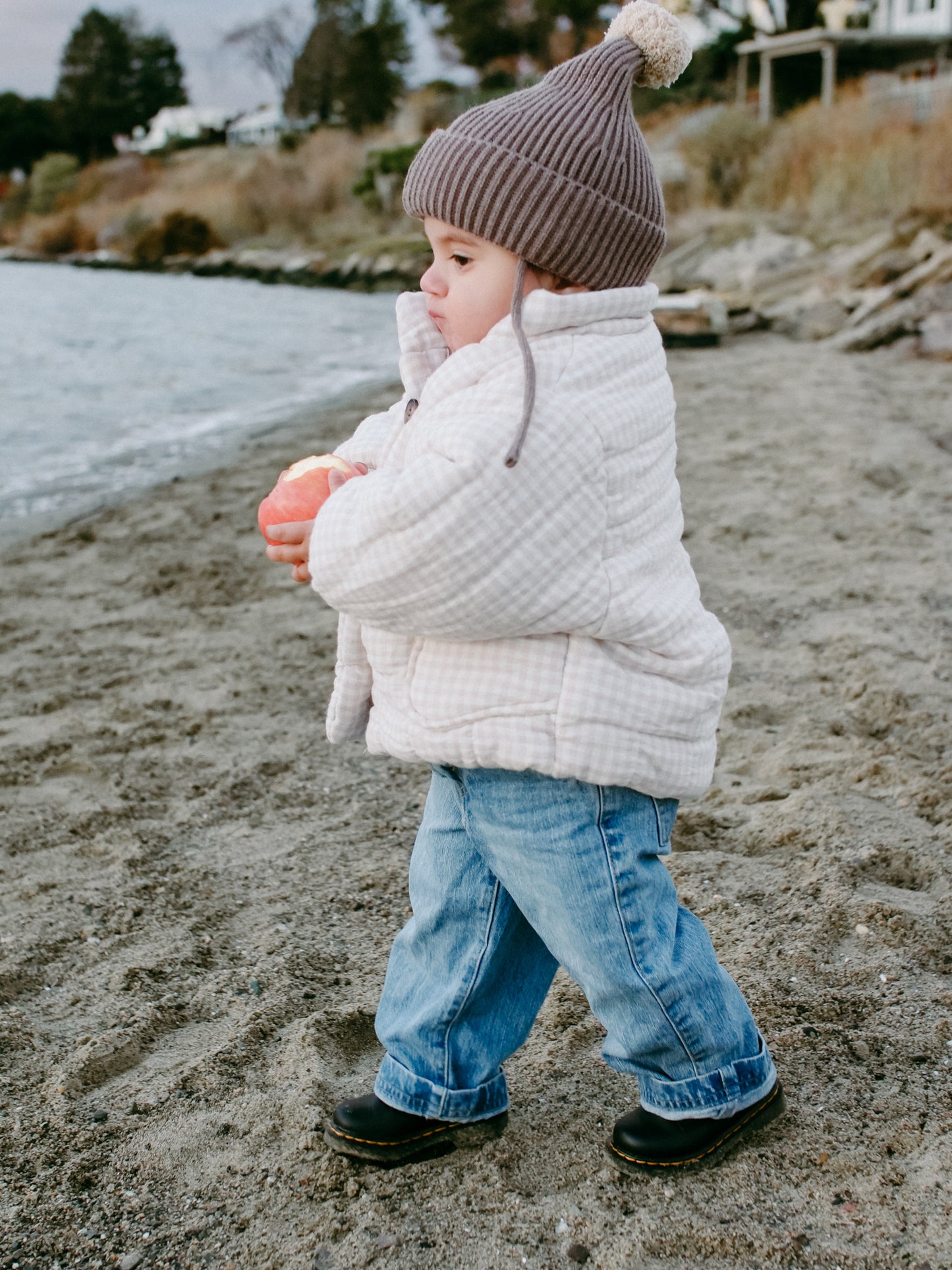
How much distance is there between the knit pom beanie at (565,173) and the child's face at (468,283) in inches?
1.0

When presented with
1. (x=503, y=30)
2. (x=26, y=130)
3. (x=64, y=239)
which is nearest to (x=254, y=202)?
(x=503, y=30)

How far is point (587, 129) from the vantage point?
1.62 m

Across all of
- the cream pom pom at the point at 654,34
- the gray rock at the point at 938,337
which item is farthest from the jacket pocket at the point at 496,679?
the gray rock at the point at 938,337

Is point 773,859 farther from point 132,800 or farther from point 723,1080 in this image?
point 132,800

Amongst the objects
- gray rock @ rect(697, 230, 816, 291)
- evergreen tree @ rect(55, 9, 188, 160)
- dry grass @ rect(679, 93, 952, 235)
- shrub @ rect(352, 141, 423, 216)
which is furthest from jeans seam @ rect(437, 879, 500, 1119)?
evergreen tree @ rect(55, 9, 188, 160)

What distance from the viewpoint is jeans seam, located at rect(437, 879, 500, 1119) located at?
1792 mm

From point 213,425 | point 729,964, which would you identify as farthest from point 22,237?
point 729,964

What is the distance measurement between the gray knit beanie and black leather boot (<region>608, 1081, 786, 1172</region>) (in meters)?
1.22

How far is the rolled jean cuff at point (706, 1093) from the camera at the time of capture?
1763 mm

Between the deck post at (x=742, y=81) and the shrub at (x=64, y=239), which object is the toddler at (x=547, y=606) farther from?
the shrub at (x=64, y=239)

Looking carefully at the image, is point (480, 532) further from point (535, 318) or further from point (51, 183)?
point (51, 183)

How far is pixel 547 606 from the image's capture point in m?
1.50

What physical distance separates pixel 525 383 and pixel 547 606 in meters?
0.29

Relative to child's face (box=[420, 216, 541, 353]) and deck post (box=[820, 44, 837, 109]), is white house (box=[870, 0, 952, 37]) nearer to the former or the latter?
deck post (box=[820, 44, 837, 109])
